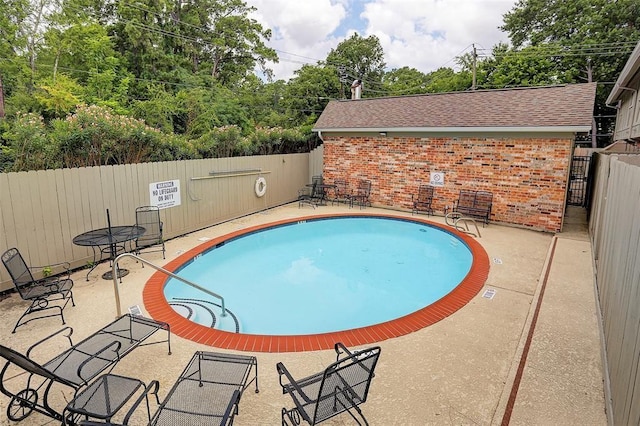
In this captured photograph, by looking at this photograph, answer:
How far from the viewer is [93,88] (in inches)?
782

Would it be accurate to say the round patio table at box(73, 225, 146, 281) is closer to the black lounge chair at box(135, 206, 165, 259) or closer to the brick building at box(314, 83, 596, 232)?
the black lounge chair at box(135, 206, 165, 259)

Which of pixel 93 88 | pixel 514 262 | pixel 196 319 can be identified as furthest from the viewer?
pixel 93 88

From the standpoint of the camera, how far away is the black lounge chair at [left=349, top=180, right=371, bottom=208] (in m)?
12.6

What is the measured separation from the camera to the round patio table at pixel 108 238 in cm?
592

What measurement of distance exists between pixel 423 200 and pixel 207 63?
74.6 feet

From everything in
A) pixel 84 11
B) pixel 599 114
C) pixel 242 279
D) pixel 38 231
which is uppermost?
pixel 84 11

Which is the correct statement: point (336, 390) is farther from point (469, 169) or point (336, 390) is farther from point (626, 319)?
point (469, 169)

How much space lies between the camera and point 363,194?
12.8 meters

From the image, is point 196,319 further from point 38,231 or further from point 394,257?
point 394,257

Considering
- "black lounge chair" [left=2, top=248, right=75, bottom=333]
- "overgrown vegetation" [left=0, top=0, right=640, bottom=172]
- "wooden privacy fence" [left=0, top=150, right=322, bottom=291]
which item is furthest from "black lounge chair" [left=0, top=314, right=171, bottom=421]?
"overgrown vegetation" [left=0, top=0, right=640, bottom=172]

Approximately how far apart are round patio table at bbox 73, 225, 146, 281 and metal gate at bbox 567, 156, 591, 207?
47.7ft

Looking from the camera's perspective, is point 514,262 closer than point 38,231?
No

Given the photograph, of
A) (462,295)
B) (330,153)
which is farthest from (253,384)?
(330,153)

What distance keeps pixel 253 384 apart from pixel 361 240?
641 centimetres
